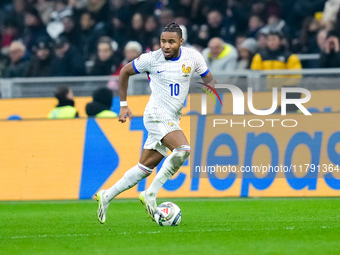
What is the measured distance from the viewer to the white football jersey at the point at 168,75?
30.4 ft

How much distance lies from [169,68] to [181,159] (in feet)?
3.45

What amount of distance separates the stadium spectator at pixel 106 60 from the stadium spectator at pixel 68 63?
0.81 meters

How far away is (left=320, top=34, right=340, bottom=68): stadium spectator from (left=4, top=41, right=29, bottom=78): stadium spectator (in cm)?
714

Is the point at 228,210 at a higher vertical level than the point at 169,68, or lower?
lower

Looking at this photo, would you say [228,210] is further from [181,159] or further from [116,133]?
[116,133]

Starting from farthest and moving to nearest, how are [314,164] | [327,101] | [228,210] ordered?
[327,101]
[314,164]
[228,210]

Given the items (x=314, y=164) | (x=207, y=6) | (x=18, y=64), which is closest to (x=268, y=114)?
(x=314, y=164)

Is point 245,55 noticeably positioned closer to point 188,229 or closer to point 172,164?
point 172,164

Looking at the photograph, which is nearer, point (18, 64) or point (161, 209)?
point (161, 209)

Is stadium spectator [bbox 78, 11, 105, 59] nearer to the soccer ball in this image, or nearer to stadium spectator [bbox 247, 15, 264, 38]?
stadium spectator [bbox 247, 15, 264, 38]

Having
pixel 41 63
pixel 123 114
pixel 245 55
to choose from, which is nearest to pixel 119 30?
pixel 41 63

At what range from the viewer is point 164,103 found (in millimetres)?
9359

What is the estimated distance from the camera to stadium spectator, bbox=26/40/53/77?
1908cm

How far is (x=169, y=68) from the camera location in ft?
30.4
